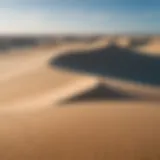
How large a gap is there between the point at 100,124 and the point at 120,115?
2.24ft

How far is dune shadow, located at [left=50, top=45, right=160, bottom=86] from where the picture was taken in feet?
53.1

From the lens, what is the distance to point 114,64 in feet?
58.1

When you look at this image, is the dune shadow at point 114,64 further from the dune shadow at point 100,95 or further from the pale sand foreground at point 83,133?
the pale sand foreground at point 83,133

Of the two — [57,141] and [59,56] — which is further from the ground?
[59,56]

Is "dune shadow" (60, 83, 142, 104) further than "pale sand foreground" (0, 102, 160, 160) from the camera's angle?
Yes

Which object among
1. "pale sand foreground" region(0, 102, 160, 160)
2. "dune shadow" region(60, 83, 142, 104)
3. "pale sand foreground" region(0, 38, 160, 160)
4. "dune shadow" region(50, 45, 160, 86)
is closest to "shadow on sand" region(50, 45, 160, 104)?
"dune shadow" region(50, 45, 160, 86)

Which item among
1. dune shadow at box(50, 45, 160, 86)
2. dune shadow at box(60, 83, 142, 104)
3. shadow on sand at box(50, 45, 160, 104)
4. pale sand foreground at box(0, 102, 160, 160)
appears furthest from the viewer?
dune shadow at box(50, 45, 160, 86)

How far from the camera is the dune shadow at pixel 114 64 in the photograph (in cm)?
1619

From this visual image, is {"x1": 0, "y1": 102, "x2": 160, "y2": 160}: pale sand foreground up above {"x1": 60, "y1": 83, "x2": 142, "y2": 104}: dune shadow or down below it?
below

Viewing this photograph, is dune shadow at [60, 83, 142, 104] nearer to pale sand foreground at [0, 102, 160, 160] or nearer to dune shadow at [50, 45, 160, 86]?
pale sand foreground at [0, 102, 160, 160]

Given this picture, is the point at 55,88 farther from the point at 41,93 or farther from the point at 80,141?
the point at 80,141

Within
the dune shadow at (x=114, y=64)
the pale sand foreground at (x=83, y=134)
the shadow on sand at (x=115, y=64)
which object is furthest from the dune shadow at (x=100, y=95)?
the dune shadow at (x=114, y=64)

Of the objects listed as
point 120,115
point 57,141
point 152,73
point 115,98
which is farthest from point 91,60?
point 57,141

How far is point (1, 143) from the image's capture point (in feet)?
17.4
